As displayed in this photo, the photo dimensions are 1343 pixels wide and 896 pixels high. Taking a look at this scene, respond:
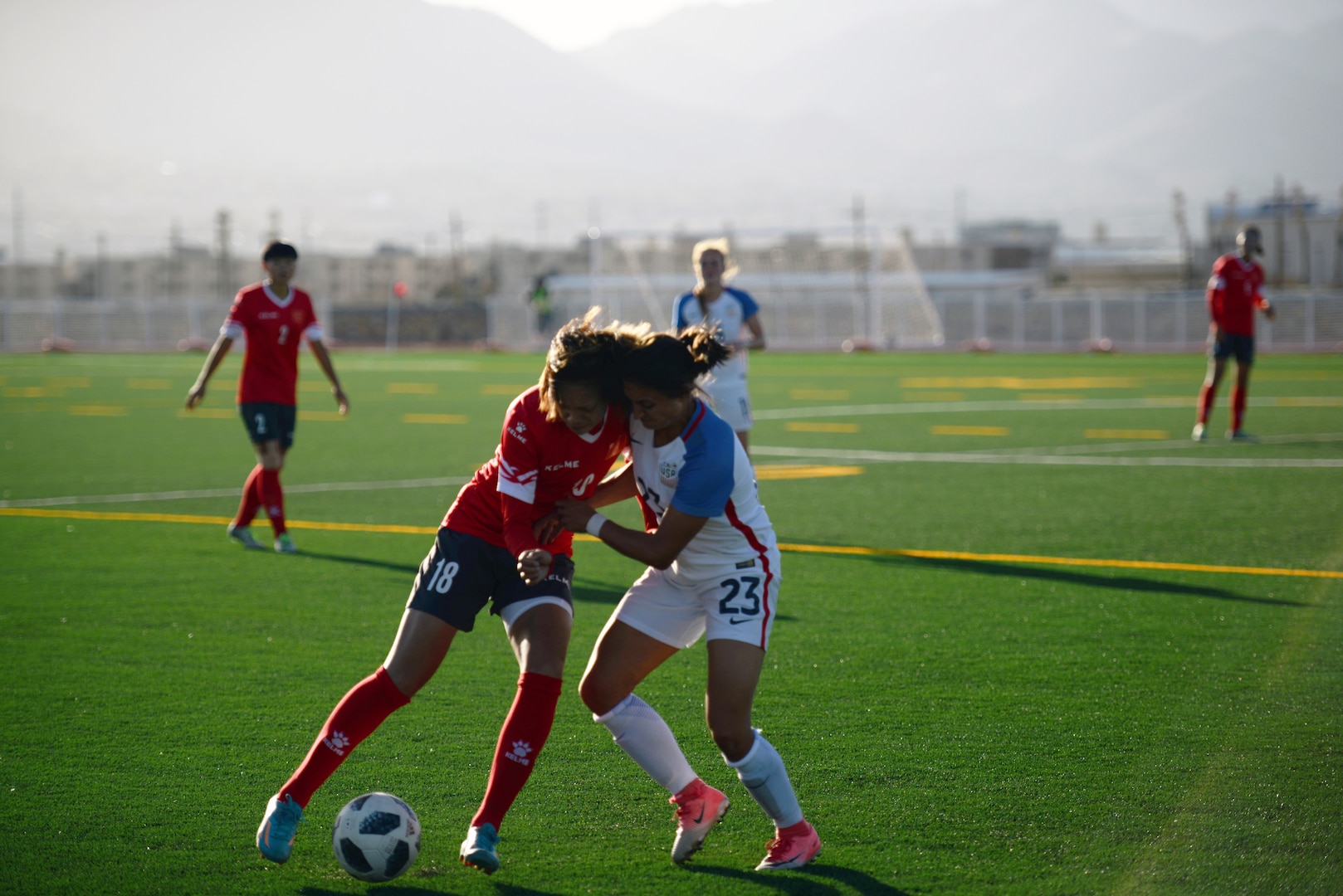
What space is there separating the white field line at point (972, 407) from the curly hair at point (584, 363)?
16.4 meters

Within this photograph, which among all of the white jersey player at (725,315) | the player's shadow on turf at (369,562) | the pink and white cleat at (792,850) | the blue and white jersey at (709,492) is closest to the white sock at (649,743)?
the pink and white cleat at (792,850)

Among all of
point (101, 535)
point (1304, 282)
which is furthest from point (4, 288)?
point (101, 535)

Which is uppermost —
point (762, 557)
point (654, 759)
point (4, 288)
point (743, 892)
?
point (4, 288)

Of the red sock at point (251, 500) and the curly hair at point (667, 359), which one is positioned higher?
the curly hair at point (667, 359)

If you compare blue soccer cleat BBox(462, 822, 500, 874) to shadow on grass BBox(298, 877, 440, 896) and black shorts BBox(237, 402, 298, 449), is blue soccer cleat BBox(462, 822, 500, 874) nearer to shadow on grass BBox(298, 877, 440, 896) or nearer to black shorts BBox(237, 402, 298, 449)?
shadow on grass BBox(298, 877, 440, 896)

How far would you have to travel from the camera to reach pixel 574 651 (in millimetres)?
7062

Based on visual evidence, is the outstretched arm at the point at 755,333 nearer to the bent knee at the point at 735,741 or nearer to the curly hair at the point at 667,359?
the curly hair at the point at 667,359

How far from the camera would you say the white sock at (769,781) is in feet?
14.0

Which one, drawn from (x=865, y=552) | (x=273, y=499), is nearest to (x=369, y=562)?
(x=273, y=499)

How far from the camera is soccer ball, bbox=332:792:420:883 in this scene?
13.8 ft

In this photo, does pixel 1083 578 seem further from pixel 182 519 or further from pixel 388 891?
pixel 182 519

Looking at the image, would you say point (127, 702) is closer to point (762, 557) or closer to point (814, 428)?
point (762, 557)

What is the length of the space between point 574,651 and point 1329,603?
4.18m

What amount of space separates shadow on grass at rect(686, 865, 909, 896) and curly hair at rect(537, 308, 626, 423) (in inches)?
57.6
